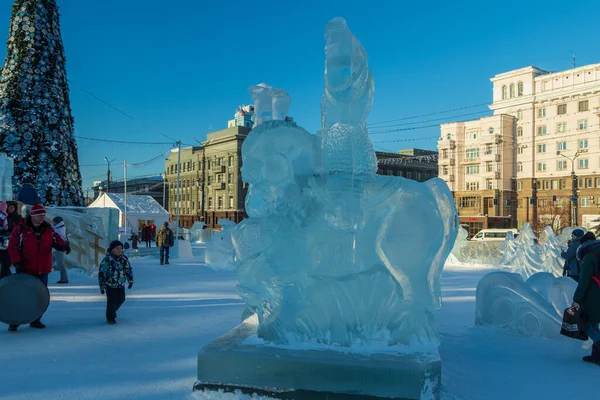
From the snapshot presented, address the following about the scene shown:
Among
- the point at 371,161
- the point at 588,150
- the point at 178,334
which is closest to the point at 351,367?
the point at 371,161

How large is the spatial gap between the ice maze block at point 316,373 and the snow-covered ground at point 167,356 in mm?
193

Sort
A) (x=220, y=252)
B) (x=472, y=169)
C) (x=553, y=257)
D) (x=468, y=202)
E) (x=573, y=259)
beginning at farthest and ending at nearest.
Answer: (x=472, y=169) → (x=468, y=202) → (x=553, y=257) → (x=573, y=259) → (x=220, y=252)

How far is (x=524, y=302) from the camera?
5984 mm

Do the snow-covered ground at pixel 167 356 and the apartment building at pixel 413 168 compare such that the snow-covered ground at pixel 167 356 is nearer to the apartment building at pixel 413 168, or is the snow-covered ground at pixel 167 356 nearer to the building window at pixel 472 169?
the apartment building at pixel 413 168

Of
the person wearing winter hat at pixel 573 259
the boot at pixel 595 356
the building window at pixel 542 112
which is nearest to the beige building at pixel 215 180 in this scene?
the building window at pixel 542 112

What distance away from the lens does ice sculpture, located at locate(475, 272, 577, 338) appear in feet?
19.1

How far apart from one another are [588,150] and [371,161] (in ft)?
147

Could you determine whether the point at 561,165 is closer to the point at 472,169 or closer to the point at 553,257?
the point at 472,169

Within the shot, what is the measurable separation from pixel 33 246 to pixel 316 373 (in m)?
4.43

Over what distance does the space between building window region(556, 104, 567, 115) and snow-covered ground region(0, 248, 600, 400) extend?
41259 millimetres

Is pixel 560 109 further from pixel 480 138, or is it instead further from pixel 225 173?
pixel 225 173

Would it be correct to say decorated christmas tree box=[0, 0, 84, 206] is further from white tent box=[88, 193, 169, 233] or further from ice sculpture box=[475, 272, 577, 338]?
white tent box=[88, 193, 169, 233]

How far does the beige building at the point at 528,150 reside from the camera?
4147 cm

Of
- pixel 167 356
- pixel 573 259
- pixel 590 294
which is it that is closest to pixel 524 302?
pixel 590 294
